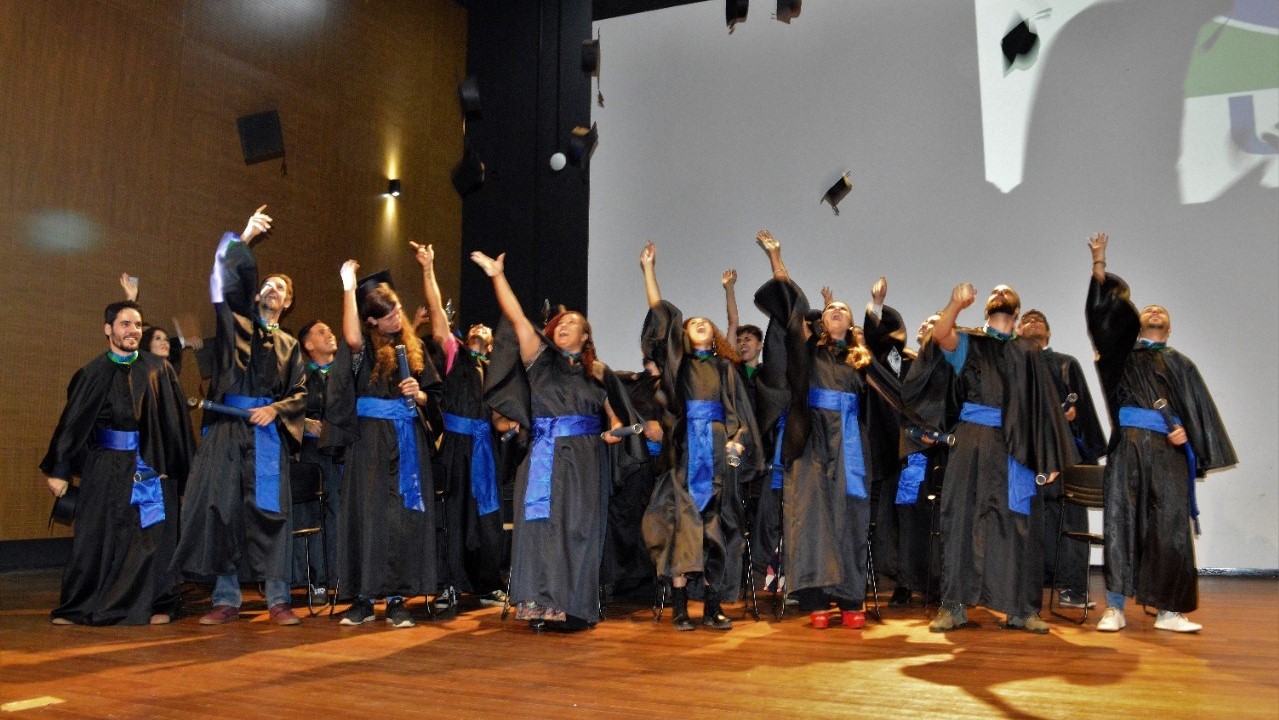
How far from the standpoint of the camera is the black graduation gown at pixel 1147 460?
16.2 feet

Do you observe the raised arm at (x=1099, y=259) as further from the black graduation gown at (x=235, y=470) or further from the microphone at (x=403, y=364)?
the black graduation gown at (x=235, y=470)

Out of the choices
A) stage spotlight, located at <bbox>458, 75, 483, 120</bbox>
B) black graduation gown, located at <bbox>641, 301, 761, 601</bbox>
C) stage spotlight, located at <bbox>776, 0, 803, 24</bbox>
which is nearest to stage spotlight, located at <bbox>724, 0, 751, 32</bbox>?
stage spotlight, located at <bbox>776, 0, 803, 24</bbox>

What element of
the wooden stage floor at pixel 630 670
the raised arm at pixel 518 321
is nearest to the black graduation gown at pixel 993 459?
the wooden stage floor at pixel 630 670

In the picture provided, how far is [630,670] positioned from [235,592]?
88.6 inches

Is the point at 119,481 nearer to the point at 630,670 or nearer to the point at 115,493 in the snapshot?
the point at 115,493

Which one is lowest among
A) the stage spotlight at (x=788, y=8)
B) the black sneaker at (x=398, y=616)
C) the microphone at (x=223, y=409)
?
the black sneaker at (x=398, y=616)

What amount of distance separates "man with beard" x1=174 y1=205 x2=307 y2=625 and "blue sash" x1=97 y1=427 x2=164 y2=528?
184 millimetres

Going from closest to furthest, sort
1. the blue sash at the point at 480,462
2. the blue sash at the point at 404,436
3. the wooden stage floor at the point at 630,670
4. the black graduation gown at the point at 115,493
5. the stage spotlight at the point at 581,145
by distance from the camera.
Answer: the wooden stage floor at the point at 630,670 → the black graduation gown at the point at 115,493 → the blue sash at the point at 404,436 → the blue sash at the point at 480,462 → the stage spotlight at the point at 581,145

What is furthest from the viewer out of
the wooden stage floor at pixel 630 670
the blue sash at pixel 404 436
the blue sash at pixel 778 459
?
the blue sash at pixel 778 459

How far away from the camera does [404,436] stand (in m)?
5.02

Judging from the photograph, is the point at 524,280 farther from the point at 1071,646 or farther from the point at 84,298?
the point at 1071,646

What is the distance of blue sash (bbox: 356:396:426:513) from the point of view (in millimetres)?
4973

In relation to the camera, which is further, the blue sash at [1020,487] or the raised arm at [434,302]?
the raised arm at [434,302]

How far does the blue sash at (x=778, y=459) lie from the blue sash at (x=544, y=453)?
1026mm
